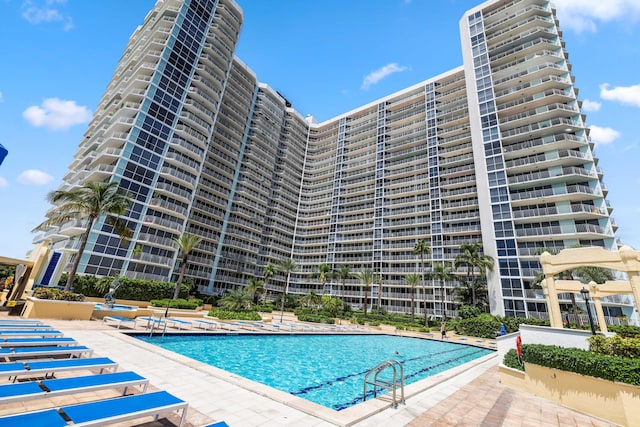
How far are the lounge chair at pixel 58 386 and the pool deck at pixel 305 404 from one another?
672 mm

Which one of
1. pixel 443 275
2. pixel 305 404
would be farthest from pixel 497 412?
pixel 443 275

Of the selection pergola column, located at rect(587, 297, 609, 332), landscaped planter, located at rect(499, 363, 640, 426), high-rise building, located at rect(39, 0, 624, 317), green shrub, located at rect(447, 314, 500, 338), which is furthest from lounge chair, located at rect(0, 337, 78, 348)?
green shrub, located at rect(447, 314, 500, 338)

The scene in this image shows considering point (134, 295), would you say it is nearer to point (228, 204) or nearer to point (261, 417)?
point (228, 204)

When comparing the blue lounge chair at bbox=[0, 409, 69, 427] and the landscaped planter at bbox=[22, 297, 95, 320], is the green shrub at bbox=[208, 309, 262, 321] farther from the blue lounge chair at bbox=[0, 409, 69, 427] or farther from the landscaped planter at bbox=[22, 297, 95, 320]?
the blue lounge chair at bbox=[0, 409, 69, 427]

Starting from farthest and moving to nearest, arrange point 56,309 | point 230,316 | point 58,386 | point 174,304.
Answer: point 174,304 < point 230,316 < point 56,309 < point 58,386

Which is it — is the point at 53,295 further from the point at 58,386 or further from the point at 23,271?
the point at 58,386

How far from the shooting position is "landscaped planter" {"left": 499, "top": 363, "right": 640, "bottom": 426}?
7.20 m

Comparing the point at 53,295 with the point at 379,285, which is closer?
the point at 53,295

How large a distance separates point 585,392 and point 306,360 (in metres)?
11.2

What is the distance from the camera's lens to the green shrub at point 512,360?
11.1m

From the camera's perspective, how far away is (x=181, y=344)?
1461 centimetres

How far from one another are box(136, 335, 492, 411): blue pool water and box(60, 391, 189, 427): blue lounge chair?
19.7 feet

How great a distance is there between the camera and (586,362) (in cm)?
821

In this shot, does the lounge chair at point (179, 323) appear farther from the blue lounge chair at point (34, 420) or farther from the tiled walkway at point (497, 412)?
the tiled walkway at point (497, 412)
